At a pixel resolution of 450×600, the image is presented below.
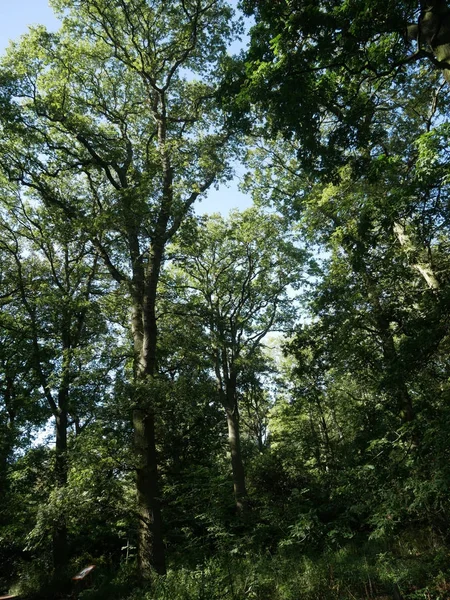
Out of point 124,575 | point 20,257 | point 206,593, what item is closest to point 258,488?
point 124,575

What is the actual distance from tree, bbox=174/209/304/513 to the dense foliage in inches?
5.3

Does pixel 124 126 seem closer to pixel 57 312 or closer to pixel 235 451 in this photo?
pixel 57 312

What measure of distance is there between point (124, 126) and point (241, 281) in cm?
821

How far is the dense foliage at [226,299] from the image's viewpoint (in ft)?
20.2

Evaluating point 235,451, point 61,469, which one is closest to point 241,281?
point 235,451

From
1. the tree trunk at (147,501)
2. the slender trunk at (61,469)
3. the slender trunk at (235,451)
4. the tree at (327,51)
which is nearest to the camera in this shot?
the tree at (327,51)

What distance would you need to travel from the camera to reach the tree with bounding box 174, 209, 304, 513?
641 inches

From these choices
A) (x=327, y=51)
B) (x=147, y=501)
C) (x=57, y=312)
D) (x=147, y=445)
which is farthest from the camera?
(x=57, y=312)

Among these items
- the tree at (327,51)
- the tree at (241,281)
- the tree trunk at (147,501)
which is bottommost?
the tree trunk at (147,501)

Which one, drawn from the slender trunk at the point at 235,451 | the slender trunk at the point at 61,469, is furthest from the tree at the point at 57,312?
the slender trunk at the point at 235,451

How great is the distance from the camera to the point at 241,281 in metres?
17.5

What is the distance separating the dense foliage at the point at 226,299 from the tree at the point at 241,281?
134mm

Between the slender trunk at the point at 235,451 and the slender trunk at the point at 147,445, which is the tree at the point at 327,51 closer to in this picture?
the slender trunk at the point at 147,445

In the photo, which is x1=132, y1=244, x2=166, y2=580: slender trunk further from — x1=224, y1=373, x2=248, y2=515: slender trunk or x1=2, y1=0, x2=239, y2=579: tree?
x1=224, y1=373, x2=248, y2=515: slender trunk
